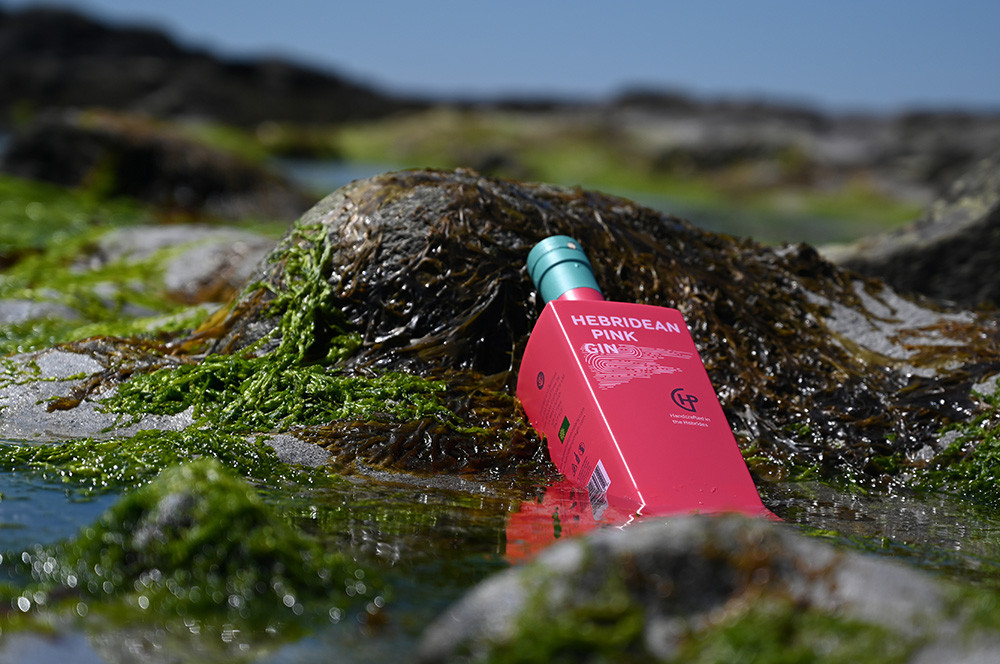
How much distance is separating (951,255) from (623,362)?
3.92m

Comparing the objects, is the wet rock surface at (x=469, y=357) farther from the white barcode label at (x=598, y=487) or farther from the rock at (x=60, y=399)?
the white barcode label at (x=598, y=487)

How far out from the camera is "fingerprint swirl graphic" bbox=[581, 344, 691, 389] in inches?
130

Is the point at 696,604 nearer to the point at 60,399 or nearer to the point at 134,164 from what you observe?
the point at 60,399

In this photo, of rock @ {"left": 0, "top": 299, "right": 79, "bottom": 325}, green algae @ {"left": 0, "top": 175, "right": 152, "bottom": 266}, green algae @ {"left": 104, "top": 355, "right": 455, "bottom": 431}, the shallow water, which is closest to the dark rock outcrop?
green algae @ {"left": 0, "top": 175, "right": 152, "bottom": 266}

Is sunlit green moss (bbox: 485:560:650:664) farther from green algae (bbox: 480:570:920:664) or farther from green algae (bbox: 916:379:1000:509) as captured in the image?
green algae (bbox: 916:379:1000:509)

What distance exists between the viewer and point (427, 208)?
4.23 meters

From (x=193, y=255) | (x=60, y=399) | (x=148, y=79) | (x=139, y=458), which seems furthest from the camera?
(x=148, y=79)

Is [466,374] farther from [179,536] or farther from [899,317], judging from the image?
[899,317]

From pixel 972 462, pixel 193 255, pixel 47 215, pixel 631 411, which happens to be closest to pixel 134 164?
pixel 47 215

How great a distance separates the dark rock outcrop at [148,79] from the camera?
49.0 m

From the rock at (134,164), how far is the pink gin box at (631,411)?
10.3m

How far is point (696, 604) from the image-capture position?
166 cm

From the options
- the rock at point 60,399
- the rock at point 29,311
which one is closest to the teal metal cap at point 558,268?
the rock at point 60,399

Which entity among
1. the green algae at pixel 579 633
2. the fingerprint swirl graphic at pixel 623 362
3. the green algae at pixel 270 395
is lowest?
the green algae at pixel 270 395
